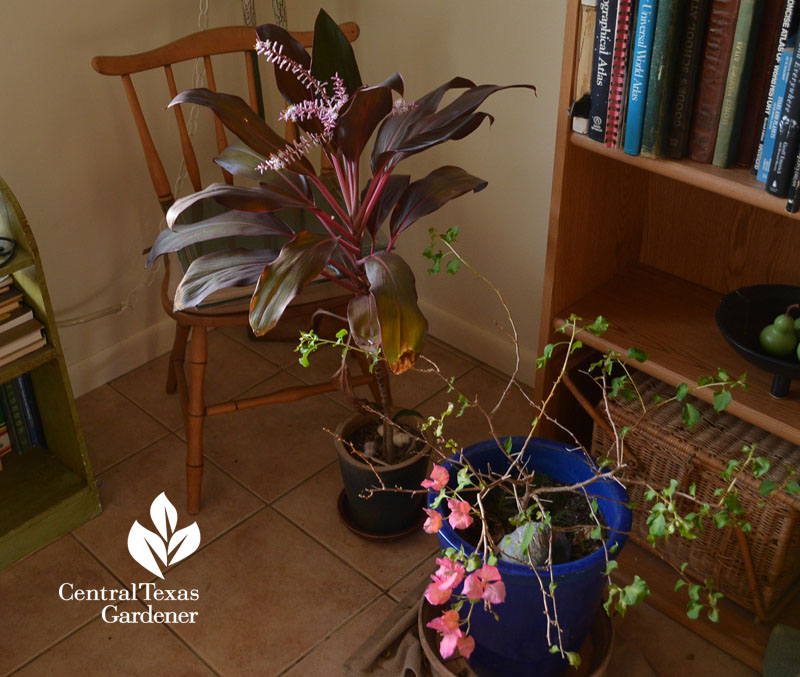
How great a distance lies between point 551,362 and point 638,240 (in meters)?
0.31

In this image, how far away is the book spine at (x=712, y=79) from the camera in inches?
46.8

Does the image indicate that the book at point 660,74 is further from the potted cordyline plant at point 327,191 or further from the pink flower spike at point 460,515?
the pink flower spike at point 460,515

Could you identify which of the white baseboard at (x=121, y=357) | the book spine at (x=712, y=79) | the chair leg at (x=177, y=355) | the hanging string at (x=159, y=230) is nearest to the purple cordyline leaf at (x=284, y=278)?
the book spine at (x=712, y=79)

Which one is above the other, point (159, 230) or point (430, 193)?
point (430, 193)

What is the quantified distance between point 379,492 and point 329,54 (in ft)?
2.75

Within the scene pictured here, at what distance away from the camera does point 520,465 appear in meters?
1.50

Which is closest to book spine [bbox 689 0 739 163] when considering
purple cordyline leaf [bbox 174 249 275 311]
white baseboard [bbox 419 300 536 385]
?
purple cordyline leaf [bbox 174 249 275 311]

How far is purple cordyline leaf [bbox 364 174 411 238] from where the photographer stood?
5.16 feet

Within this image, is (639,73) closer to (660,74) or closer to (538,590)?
(660,74)

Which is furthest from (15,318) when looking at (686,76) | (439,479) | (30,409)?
(686,76)

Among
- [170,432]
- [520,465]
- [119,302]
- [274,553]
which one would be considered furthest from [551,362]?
[119,302]

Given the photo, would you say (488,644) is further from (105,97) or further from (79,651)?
(105,97)

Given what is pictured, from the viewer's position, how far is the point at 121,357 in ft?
7.61

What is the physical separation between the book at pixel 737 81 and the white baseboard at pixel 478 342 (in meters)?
1.01
